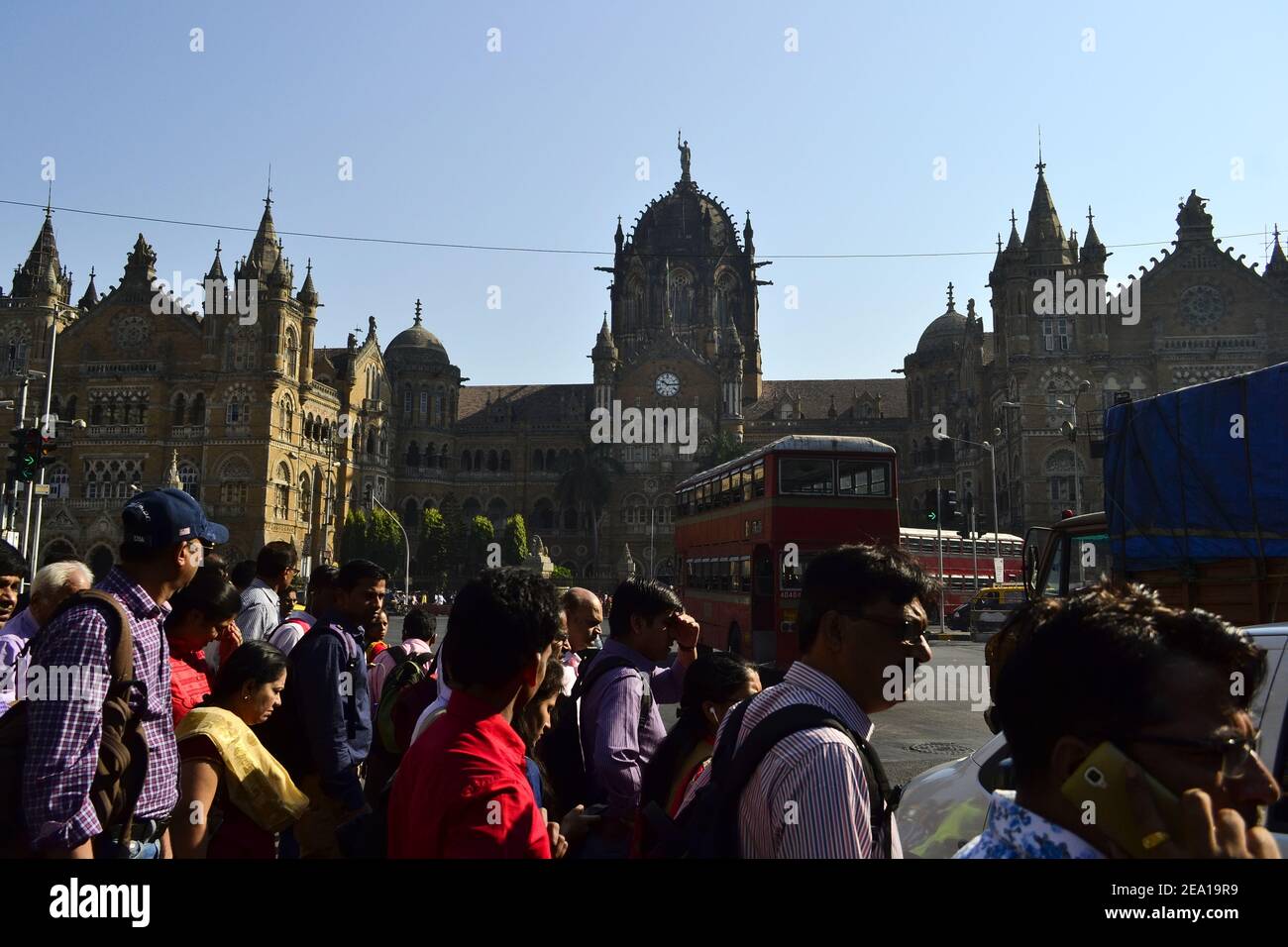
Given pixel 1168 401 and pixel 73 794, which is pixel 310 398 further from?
pixel 73 794

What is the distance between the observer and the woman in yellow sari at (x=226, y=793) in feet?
13.4

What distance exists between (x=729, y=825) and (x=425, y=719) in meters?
1.43

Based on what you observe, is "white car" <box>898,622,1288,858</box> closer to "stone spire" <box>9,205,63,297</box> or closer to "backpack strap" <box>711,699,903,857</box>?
"backpack strap" <box>711,699,903,857</box>

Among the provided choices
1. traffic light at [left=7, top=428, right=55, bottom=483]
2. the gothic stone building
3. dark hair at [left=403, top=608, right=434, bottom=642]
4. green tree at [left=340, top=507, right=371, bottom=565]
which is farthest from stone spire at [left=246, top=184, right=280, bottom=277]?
dark hair at [left=403, top=608, right=434, bottom=642]

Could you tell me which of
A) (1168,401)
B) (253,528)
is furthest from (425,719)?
(253,528)

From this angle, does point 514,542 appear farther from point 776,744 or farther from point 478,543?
point 776,744

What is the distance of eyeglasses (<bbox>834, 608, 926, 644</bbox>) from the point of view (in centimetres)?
306

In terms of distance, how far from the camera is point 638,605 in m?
5.12

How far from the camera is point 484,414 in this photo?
75.1 meters

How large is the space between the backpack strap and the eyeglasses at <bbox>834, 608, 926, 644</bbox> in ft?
1.35

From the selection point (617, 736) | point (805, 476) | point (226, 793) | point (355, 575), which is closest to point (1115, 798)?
point (617, 736)

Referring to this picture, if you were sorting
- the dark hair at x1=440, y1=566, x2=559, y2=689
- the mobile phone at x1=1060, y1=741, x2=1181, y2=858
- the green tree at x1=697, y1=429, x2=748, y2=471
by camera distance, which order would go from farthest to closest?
the green tree at x1=697, y1=429, x2=748, y2=471
the dark hair at x1=440, y1=566, x2=559, y2=689
the mobile phone at x1=1060, y1=741, x2=1181, y2=858

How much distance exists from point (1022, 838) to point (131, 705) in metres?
2.92
